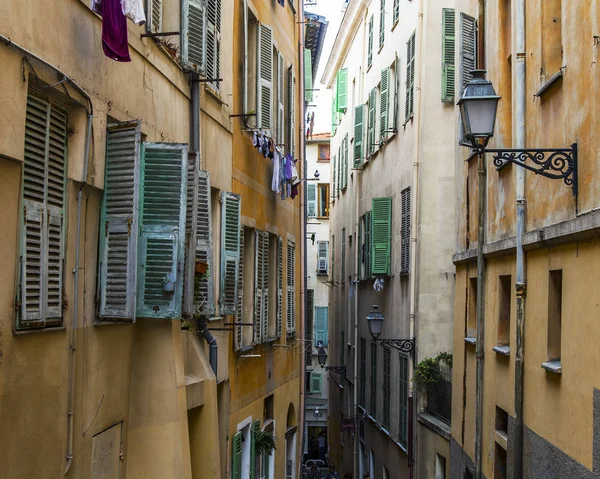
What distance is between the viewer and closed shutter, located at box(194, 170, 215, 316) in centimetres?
1063

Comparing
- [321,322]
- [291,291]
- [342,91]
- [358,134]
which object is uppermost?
[342,91]

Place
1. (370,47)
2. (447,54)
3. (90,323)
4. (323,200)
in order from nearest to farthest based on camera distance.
A: (90,323), (447,54), (370,47), (323,200)

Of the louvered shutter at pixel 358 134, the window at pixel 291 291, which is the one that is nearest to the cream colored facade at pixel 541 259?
the window at pixel 291 291

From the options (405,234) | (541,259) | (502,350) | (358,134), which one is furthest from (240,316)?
(358,134)

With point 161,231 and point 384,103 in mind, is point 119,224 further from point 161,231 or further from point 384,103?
point 384,103

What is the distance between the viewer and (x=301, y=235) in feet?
69.4

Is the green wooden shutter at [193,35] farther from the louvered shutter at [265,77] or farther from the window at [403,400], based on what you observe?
the window at [403,400]

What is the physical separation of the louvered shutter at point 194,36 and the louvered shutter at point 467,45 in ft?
15.8

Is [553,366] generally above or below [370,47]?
below

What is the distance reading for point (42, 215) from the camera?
6.95 metres

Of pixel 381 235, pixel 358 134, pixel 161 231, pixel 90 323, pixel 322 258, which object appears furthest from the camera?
pixel 322 258

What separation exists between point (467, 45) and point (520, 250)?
4741mm

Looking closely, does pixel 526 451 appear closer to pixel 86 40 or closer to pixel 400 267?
pixel 86 40

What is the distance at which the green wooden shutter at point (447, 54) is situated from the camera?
62.8 feet
